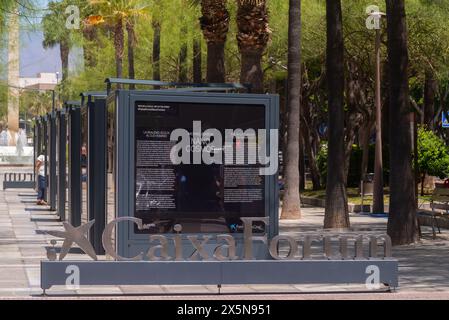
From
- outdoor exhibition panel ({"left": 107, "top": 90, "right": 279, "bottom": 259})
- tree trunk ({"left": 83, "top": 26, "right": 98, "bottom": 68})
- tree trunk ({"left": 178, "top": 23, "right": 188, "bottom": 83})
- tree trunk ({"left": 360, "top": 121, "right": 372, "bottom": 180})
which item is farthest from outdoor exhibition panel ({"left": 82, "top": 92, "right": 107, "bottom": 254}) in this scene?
tree trunk ({"left": 83, "top": 26, "right": 98, "bottom": 68})

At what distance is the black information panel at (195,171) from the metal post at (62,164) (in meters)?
11.9

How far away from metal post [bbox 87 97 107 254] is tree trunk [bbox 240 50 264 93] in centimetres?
702

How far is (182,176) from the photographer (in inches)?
600

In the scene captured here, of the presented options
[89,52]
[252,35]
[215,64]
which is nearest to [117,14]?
[89,52]

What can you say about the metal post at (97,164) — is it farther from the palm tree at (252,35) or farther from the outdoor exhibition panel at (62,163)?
the outdoor exhibition panel at (62,163)

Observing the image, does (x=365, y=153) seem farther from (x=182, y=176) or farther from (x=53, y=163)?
(x=182, y=176)

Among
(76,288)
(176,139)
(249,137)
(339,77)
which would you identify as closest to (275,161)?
(249,137)

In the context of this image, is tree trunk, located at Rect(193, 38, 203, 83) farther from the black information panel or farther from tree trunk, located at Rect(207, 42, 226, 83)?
the black information panel

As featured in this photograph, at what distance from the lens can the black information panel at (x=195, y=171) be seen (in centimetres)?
1507

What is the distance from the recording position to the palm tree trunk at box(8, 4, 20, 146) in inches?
947

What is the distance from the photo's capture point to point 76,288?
43.1 feet
